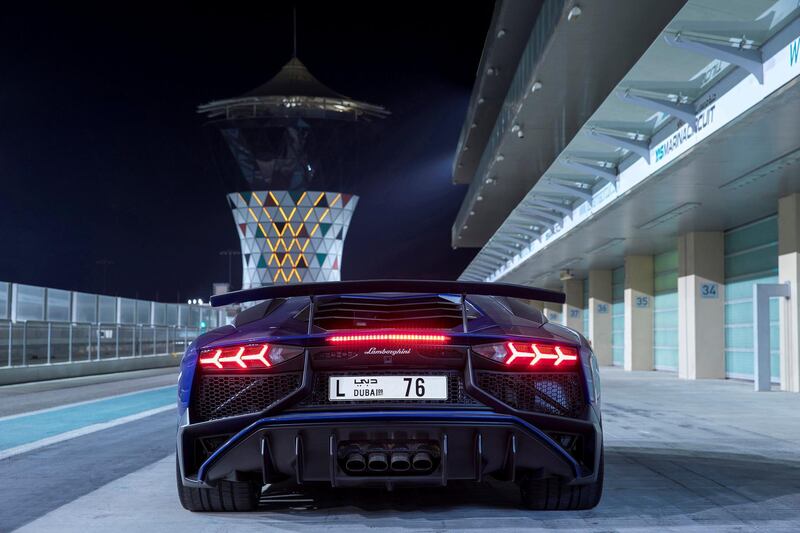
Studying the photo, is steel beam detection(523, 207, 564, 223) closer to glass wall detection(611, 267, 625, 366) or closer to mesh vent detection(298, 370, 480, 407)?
glass wall detection(611, 267, 625, 366)

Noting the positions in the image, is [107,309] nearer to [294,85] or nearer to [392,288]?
[392,288]

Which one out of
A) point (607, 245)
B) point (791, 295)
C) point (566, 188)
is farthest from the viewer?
point (607, 245)

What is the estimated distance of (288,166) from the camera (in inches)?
5635

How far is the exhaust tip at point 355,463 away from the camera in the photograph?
4.46 m

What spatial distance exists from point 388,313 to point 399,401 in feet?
2.31

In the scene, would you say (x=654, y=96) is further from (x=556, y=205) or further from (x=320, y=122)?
(x=320, y=122)

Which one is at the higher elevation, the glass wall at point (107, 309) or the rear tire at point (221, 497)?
the glass wall at point (107, 309)

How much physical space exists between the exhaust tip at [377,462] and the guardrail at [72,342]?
19.2 meters

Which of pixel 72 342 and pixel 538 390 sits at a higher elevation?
pixel 538 390

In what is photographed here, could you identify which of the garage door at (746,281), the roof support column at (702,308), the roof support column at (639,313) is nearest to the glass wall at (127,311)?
the roof support column at (639,313)

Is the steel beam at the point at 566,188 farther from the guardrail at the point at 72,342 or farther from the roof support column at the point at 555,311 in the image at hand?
the roof support column at the point at 555,311

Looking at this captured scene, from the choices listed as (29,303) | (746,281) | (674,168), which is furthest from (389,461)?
(29,303)

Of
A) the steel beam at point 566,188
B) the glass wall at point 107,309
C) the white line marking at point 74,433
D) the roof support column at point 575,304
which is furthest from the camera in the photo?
the roof support column at point 575,304

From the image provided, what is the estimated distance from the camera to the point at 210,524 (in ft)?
15.4
